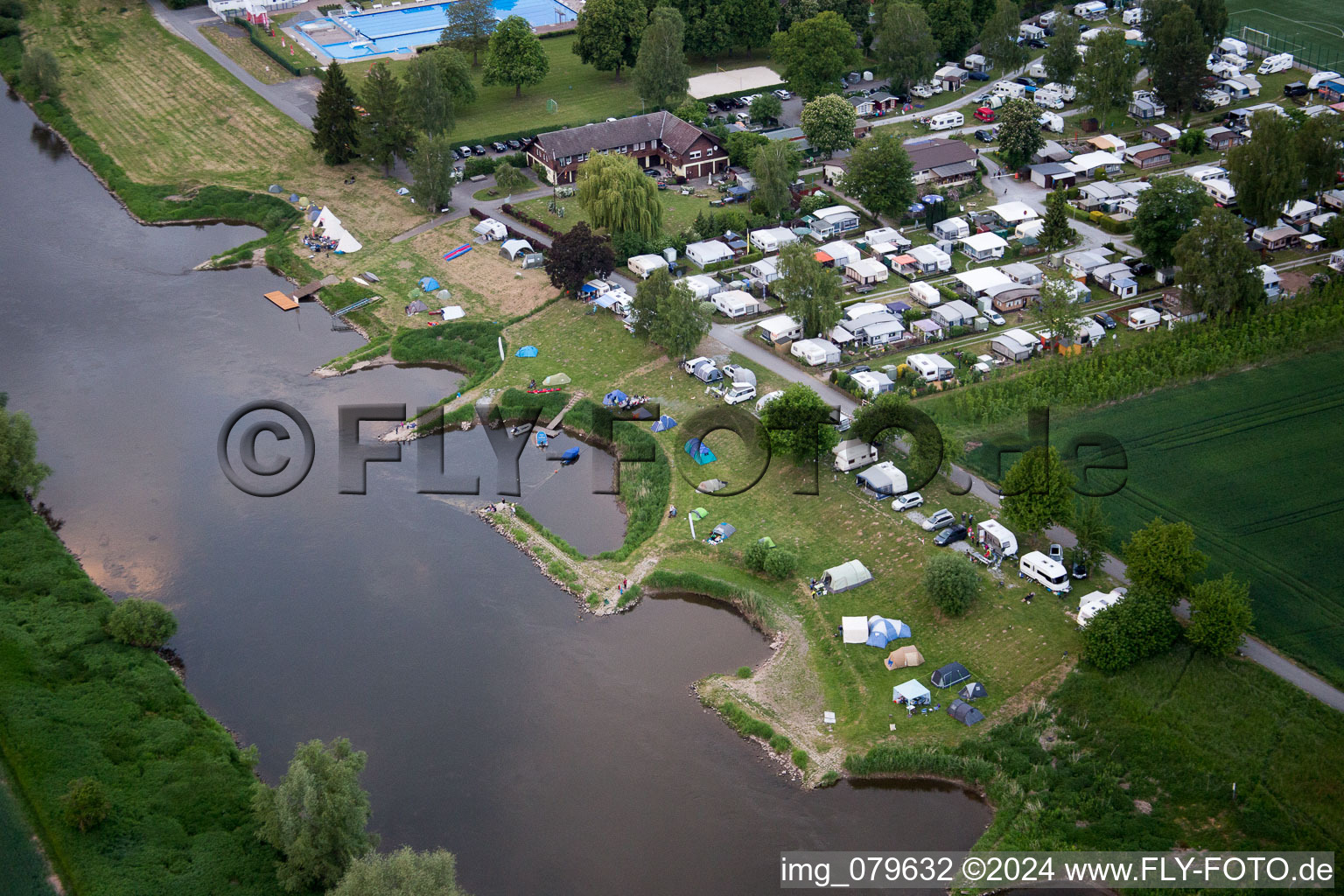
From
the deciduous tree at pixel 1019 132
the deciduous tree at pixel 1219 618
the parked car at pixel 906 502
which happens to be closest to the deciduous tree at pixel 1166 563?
the deciduous tree at pixel 1219 618

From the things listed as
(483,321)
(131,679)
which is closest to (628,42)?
(483,321)

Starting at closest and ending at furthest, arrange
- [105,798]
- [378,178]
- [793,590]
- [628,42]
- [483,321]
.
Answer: [105,798] → [793,590] → [483,321] → [378,178] → [628,42]

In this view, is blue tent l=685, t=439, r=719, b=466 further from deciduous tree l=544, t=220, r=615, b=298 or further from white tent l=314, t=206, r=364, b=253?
white tent l=314, t=206, r=364, b=253

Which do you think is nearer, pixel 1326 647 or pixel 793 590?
pixel 1326 647

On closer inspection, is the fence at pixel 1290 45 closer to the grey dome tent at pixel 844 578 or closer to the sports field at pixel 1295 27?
the sports field at pixel 1295 27

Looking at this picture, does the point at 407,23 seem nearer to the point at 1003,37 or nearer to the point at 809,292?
the point at 1003,37

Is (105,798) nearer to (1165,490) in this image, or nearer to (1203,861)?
(1203,861)

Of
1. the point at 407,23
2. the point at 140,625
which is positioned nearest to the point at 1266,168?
the point at 140,625
